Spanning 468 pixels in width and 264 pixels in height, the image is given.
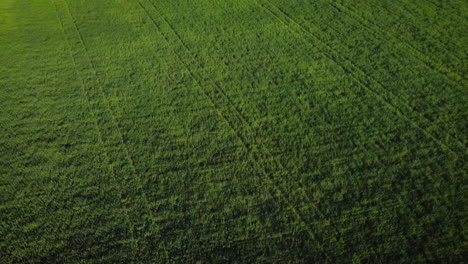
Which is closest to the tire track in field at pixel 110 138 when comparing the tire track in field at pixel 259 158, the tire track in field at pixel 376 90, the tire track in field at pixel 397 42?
the tire track in field at pixel 259 158

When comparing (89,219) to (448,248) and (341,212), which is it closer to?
(341,212)

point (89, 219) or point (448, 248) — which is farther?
point (89, 219)

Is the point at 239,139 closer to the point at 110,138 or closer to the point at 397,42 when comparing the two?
the point at 110,138

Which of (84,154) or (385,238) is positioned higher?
(84,154)

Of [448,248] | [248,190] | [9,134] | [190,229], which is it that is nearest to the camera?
[448,248]

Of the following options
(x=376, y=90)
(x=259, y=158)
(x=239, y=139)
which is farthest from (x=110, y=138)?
(x=376, y=90)

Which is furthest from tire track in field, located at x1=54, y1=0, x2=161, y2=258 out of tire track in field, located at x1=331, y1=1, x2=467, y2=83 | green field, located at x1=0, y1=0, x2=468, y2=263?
tire track in field, located at x1=331, y1=1, x2=467, y2=83

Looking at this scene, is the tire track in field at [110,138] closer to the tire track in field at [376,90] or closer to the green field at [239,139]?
the green field at [239,139]

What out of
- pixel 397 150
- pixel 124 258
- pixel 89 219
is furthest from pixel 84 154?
pixel 397 150
